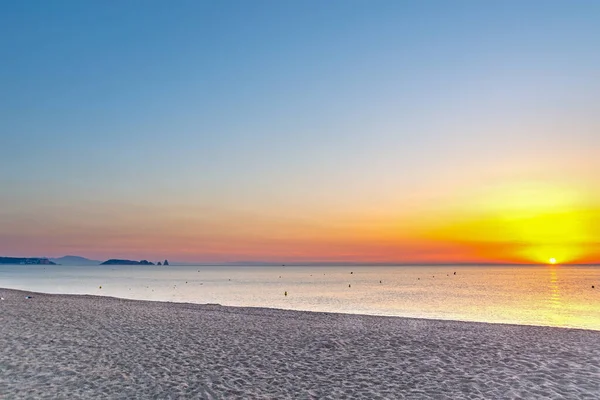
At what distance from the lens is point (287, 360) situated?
15.7 metres

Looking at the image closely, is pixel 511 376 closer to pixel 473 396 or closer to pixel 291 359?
pixel 473 396

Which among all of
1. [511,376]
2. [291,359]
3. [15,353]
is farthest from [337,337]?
[15,353]

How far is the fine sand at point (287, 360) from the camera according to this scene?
11938 millimetres

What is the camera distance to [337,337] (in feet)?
67.5

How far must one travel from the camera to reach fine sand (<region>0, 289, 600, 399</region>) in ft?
39.2

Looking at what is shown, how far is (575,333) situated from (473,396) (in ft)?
46.6

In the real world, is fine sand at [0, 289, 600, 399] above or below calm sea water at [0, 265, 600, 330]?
above

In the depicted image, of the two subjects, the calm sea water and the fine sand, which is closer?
the fine sand

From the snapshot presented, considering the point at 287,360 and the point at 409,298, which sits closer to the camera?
the point at 287,360

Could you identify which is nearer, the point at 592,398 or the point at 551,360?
the point at 592,398

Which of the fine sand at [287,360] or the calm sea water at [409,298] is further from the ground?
the fine sand at [287,360]

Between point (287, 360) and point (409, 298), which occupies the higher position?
point (287, 360)

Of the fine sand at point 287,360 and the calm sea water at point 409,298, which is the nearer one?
the fine sand at point 287,360

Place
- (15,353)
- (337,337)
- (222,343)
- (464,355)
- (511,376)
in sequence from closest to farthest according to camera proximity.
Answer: (511,376) < (15,353) < (464,355) < (222,343) < (337,337)
